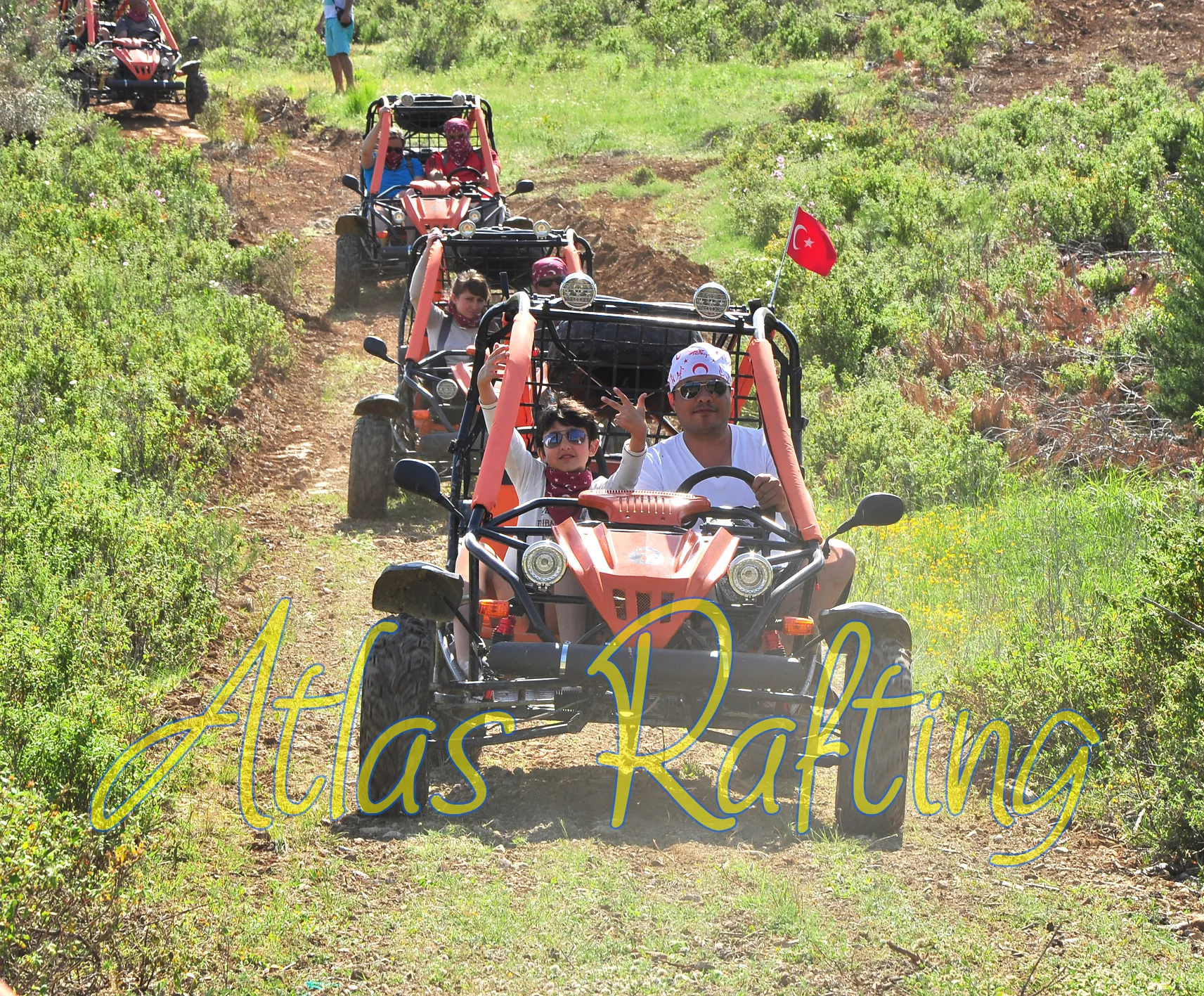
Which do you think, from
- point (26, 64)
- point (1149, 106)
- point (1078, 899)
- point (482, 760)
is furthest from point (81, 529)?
point (1149, 106)

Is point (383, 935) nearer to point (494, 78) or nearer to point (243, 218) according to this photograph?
point (243, 218)

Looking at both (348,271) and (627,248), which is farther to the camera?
(627,248)

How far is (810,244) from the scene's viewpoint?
328 inches

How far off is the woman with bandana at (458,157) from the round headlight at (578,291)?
888cm

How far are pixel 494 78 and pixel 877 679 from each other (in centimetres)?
2234

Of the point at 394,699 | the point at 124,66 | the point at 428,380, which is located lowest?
the point at 394,699

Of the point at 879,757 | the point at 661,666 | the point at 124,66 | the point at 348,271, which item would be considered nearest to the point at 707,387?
the point at 661,666

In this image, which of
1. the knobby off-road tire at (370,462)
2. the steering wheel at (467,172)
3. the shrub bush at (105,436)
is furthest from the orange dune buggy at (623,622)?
the steering wheel at (467,172)

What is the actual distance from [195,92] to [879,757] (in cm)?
1928

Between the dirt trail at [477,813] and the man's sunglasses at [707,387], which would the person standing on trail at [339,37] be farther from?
the man's sunglasses at [707,387]

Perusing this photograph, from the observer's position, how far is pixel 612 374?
7.00 meters

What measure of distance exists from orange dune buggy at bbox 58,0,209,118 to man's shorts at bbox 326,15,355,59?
233 centimetres

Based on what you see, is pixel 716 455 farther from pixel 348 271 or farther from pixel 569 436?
pixel 348 271

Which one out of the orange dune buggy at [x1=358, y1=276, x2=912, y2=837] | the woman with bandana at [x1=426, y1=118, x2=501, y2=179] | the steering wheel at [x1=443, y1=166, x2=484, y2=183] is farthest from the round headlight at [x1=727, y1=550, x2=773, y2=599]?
the steering wheel at [x1=443, y1=166, x2=484, y2=183]
